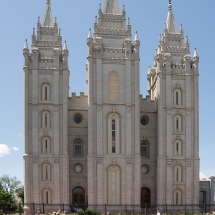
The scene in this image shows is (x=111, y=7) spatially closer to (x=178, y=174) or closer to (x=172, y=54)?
(x=172, y=54)

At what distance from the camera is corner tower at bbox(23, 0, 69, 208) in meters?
41.9

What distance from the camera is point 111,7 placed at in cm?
4728

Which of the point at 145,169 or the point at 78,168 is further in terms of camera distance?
the point at 145,169

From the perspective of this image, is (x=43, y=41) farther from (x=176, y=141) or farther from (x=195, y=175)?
(x=195, y=175)

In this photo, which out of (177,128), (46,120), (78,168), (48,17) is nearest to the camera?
(46,120)

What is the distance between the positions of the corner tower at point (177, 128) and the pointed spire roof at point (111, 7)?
24.2ft

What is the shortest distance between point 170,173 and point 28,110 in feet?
58.9

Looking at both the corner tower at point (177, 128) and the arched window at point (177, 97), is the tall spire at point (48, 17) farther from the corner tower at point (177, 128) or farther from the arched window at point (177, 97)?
the arched window at point (177, 97)

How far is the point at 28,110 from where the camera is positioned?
4281 centimetres

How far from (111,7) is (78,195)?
23577 millimetres

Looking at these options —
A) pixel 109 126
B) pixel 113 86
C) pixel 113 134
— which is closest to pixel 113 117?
pixel 109 126

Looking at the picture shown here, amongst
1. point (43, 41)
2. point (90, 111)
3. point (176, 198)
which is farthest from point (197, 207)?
point (43, 41)

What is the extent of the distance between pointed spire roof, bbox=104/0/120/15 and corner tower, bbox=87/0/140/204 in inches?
105

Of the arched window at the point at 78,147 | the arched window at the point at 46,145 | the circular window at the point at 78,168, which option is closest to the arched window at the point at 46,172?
the arched window at the point at 46,145
